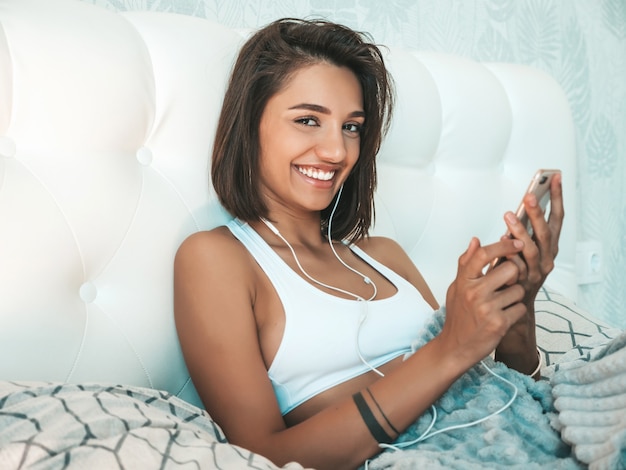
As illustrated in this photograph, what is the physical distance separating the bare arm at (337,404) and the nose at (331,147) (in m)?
0.26

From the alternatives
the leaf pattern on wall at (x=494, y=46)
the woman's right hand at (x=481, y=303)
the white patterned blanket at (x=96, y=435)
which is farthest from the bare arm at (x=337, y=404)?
the leaf pattern on wall at (x=494, y=46)

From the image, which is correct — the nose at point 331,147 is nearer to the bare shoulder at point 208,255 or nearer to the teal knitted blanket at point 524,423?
the bare shoulder at point 208,255

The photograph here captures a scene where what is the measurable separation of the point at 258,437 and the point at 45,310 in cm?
33

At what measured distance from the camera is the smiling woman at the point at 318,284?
36.3 inches

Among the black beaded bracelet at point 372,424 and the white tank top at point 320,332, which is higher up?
the white tank top at point 320,332

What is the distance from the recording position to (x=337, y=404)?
0.95 metres

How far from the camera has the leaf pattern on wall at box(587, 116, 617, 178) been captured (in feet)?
6.57

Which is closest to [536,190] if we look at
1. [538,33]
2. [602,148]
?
[538,33]

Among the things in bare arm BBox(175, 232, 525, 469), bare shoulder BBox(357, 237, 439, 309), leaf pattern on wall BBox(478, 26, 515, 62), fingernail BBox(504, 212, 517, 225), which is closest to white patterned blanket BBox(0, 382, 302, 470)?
bare arm BBox(175, 232, 525, 469)

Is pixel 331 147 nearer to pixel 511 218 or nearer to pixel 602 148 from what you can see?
pixel 511 218

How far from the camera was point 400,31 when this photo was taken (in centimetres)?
167

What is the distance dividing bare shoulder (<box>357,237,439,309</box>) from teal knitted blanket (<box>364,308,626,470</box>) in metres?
0.33

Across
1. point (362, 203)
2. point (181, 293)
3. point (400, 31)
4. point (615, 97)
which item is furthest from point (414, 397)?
point (615, 97)

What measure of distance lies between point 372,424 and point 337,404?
6 cm
